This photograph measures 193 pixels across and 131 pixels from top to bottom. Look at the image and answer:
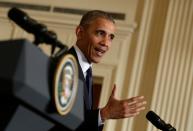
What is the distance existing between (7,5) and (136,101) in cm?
399

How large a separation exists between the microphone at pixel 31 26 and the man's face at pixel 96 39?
103 centimetres

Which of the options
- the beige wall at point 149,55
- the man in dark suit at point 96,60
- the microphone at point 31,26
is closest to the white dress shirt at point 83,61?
the man in dark suit at point 96,60

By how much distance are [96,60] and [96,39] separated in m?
0.14

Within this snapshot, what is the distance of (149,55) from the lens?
5633 mm

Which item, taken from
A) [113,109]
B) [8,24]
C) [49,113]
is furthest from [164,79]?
[49,113]

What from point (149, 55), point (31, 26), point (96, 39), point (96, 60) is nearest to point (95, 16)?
point (96, 39)

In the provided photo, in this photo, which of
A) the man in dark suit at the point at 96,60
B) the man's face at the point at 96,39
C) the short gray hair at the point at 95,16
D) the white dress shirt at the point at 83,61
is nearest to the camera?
the man in dark suit at the point at 96,60

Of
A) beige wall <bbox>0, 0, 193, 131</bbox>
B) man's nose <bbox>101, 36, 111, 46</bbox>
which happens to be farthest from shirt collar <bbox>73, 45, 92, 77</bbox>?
beige wall <bbox>0, 0, 193, 131</bbox>

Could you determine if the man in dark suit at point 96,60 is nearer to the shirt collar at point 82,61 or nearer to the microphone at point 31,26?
the shirt collar at point 82,61

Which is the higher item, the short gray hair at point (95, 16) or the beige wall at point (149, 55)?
the short gray hair at point (95, 16)

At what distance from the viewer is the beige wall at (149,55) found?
5.37m

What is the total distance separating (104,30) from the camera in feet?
8.70

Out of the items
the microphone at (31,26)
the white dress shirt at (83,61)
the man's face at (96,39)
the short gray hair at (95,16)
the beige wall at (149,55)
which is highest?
the microphone at (31,26)

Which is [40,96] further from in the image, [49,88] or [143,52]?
[143,52]
